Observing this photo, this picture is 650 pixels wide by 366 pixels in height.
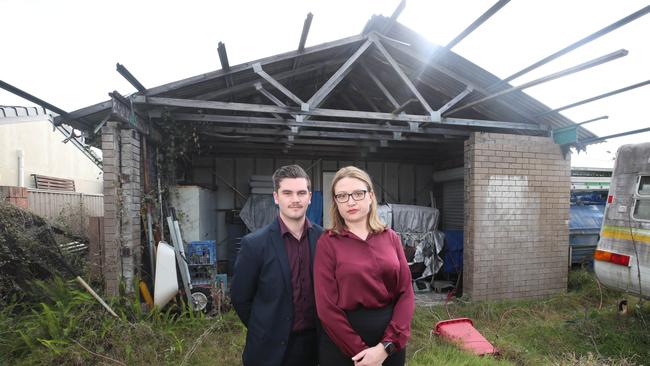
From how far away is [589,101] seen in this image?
4176mm

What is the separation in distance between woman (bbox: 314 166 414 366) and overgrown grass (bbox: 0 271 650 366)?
1.97 meters

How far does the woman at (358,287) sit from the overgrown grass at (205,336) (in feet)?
6.45

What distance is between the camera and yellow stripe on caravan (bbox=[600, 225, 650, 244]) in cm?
393

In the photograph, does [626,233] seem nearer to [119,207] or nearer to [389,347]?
[389,347]

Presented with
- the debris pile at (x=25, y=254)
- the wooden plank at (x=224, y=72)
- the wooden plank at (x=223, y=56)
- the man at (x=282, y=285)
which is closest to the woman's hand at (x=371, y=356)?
the man at (x=282, y=285)

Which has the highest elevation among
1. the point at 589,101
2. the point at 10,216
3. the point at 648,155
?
the point at 589,101

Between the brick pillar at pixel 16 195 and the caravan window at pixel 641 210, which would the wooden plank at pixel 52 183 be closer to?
the brick pillar at pixel 16 195

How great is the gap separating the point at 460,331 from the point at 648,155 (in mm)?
3316

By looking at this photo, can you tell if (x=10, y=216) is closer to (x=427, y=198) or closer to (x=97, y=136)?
(x=97, y=136)

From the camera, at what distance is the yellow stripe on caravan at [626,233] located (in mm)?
3932

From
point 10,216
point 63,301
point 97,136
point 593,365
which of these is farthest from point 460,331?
point 10,216

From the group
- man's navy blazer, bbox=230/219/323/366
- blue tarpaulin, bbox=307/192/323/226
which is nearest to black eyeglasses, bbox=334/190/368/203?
man's navy blazer, bbox=230/219/323/366

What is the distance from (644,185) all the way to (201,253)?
20.6 ft

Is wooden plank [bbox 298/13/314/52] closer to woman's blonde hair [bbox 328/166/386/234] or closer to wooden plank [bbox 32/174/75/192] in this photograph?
woman's blonde hair [bbox 328/166/386/234]
